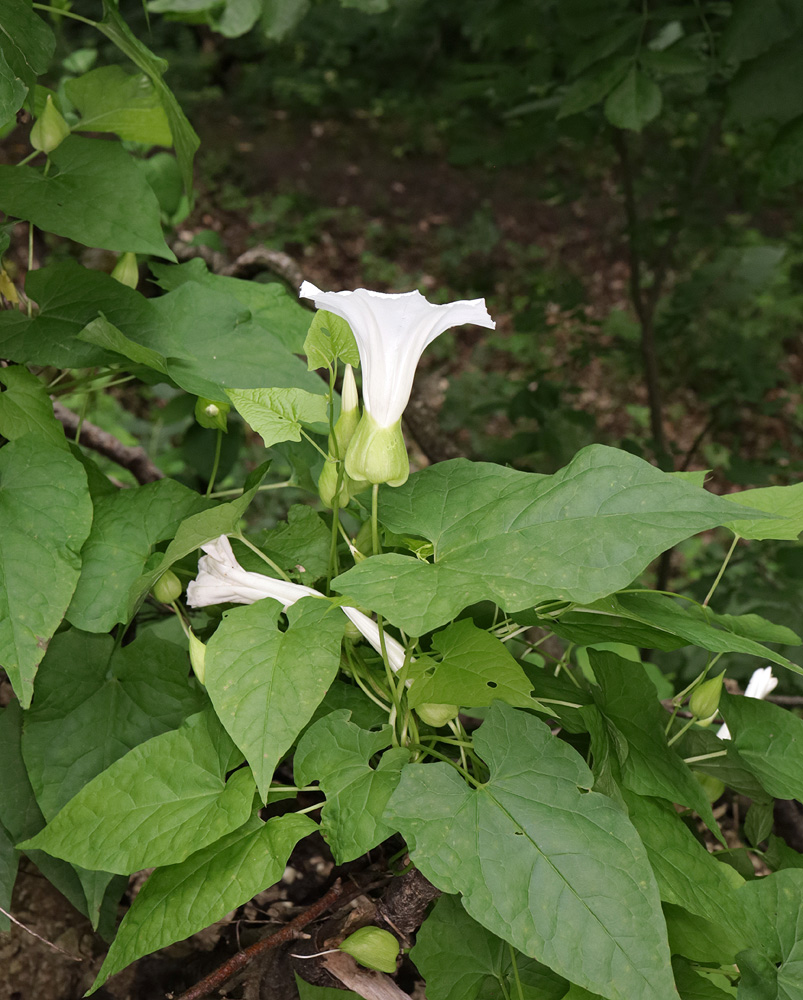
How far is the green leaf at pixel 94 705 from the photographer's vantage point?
73 centimetres

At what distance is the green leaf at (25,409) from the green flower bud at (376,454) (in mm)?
326

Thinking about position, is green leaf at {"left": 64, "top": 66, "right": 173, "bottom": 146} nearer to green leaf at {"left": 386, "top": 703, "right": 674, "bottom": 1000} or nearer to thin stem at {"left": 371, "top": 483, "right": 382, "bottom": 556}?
thin stem at {"left": 371, "top": 483, "right": 382, "bottom": 556}

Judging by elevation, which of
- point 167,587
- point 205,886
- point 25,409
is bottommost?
point 205,886

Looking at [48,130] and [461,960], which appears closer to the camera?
[461,960]

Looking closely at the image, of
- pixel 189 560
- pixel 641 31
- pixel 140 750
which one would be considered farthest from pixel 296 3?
pixel 140 750

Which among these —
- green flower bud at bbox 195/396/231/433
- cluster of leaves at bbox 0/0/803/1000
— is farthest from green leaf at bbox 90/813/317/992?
green flower bud at bbox 195/396/231/433

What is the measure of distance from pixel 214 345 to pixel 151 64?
0.30 m

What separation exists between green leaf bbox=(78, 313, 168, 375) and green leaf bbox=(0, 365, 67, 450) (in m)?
0.08

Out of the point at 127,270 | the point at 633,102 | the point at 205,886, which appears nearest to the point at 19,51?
the point at 127,270

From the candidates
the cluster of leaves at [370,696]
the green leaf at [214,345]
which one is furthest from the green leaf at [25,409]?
the green leaf at [214,345]

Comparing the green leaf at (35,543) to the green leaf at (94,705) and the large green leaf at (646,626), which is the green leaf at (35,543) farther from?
the large green leaf at (646,626)

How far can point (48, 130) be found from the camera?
890 mm

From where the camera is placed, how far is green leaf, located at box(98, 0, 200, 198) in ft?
2.75

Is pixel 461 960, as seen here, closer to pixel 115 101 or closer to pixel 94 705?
pixel 94 705
